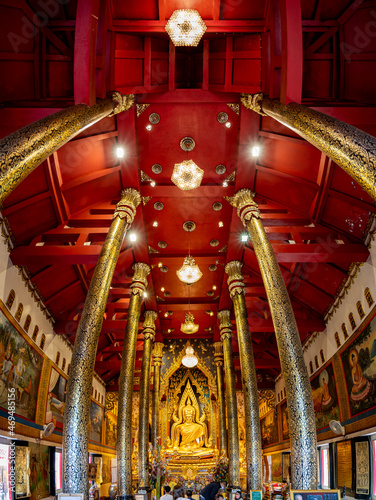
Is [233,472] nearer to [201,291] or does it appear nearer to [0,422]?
[201,291]

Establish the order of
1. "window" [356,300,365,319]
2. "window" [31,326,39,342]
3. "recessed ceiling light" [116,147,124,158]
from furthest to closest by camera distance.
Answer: "window" [31,326,39,342] < "recessed ceiling light" [116,147,124,158] < "window" [356,300,365,319]

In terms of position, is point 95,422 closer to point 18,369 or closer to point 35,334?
point 35,334

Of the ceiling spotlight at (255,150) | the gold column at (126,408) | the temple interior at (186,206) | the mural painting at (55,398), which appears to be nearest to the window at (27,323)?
the temple interior at (186,206)

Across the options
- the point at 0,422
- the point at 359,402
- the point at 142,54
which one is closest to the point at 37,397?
the point at 0,422

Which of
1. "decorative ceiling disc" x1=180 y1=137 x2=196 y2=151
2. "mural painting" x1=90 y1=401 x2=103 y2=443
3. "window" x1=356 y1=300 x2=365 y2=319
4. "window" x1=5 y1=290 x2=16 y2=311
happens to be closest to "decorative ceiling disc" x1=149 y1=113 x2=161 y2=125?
"decorative ceiling disc" x1=180 y1=137 x2=196 y2=151

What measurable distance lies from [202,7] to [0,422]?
8.26 meters

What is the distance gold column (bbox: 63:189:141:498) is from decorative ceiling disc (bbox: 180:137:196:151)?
3.18 metres

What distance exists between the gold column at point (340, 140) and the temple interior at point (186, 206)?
0.03 metres

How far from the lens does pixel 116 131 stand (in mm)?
8906

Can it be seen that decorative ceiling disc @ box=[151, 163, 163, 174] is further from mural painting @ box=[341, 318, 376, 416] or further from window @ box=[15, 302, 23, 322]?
mural painting @ box=[341, 318, 376, 416]

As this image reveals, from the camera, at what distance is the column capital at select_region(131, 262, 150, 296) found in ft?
36.0

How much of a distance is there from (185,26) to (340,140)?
153 inches

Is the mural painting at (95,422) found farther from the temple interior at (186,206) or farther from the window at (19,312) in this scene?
the window at (19,312)

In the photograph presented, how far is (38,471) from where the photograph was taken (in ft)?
33.0
